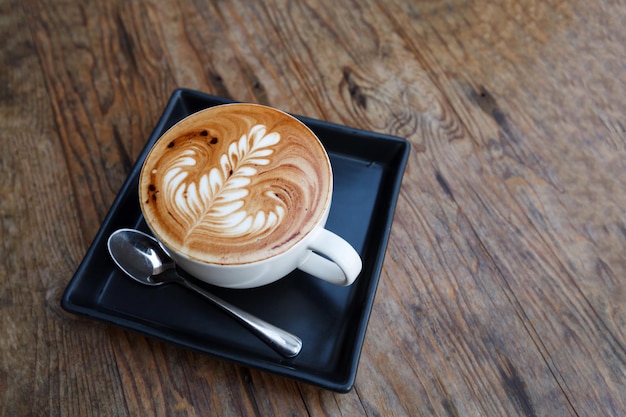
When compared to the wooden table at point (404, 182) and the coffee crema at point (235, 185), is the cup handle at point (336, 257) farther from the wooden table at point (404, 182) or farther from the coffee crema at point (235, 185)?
the wooden table at point (404, 182)

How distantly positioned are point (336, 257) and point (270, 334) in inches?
5.4

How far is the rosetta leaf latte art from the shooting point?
0.65 meters

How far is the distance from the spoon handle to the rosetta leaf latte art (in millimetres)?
117

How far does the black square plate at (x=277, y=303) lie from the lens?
2.22 feet

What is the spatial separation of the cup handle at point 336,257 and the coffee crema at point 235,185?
25 millimetres

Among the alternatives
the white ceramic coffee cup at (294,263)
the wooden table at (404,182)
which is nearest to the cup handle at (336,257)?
the white ceramic coffee cup at (294,263)

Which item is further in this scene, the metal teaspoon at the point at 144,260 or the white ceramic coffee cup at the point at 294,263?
the metal teaspoon at the point at 144,260

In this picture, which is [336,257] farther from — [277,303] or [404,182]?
[404,182]

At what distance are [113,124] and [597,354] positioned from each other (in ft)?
2.84

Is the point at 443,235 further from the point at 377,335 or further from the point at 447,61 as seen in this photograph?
the point at 447,61

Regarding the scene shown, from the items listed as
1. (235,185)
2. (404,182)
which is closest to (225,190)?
(235,185)

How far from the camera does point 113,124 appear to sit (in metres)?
0.94

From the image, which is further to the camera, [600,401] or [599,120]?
[599,120]

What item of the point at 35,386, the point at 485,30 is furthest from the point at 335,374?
the point at 485,30
